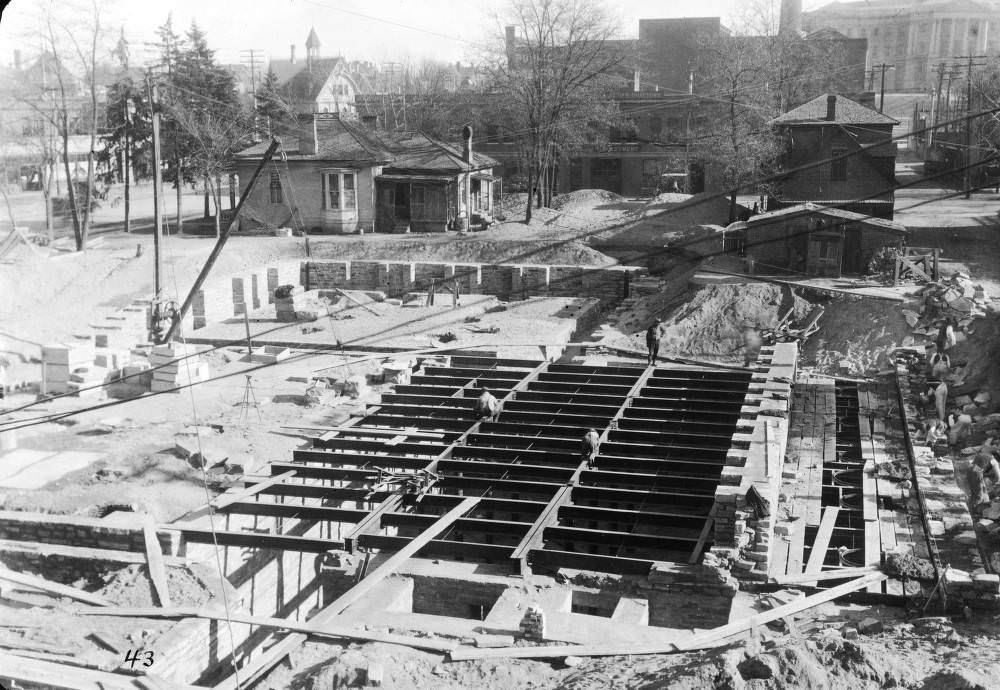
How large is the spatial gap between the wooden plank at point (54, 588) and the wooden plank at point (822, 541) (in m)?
8.96

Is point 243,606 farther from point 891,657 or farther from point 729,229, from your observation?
point 729,229

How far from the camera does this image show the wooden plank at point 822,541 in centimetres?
1345

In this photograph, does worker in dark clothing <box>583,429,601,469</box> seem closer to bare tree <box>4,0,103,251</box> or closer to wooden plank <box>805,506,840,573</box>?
wooden plank <box>805,506,840,573</box>

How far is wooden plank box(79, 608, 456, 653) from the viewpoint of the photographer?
35.3 ft

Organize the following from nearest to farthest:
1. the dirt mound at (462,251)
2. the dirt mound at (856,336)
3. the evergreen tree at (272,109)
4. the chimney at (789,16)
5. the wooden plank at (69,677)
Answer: the wooden plank at (69,677), the dirt mound at (856,336), the dirt mound at (462,251), the evergreen tree at (272,109), the chimney at (789,16)

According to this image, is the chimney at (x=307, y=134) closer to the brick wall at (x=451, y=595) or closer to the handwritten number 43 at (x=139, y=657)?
the brick wall at (x=451, y=595)

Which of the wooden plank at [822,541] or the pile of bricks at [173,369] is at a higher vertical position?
the pile of bricks at [173,369]

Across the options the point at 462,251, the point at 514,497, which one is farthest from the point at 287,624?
the point at 462,251

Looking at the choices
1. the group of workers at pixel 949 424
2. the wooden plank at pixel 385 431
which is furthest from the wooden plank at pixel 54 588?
the group of workers at pixel 949 424

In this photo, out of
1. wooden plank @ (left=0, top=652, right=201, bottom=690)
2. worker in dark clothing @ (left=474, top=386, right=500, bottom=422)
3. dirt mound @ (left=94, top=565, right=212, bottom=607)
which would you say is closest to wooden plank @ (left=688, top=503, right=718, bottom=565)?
worker in dark clothing @ (left=474, top=386, right=500, bottom=422)

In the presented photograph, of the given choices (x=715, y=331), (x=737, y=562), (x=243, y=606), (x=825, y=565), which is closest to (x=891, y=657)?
(x=737, y=562)

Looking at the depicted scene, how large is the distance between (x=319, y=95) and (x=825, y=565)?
198 feet

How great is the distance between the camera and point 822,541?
14406 millimetres

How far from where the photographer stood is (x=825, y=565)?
14.2m
